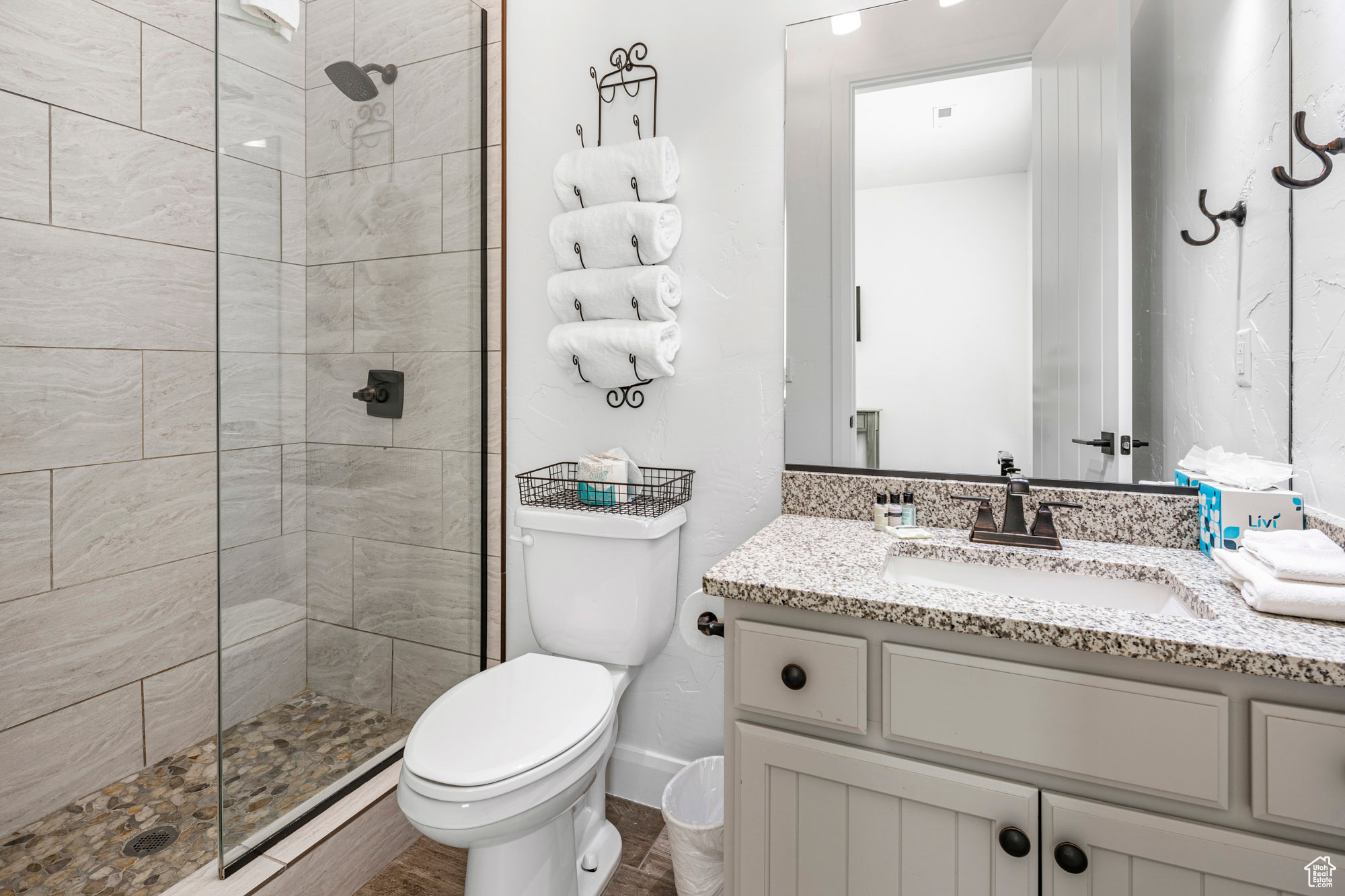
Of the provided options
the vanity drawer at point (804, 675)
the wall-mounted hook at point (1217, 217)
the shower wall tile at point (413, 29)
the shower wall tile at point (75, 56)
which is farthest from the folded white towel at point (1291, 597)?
the shower wall tile at point (75, 56)

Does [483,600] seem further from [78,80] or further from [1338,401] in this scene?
[1338,401]

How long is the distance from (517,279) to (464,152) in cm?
38

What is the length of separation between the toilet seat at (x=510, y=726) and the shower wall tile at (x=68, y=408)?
114cm

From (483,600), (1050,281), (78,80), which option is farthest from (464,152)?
(1050,281)

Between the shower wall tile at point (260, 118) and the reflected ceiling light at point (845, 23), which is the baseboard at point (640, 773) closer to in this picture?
the shower wall tile at point (260, 118)

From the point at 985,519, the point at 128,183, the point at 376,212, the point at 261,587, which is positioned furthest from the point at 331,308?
the point at 985,519

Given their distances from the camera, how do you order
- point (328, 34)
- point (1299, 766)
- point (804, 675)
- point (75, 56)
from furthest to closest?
1. point (75, 56)
2. point (328, 34)
3. point (804, 675)
4. point (1299, 766)

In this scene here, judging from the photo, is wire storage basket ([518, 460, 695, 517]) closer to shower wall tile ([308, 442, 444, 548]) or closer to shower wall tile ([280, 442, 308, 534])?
shower wall tile ([308, 442, 444, 548])

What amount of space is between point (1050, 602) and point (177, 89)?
7.79ft

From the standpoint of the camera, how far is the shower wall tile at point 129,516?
5.00 feet

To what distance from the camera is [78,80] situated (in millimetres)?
1505

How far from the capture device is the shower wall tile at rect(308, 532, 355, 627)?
4.66 feet

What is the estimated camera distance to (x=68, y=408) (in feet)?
4.99

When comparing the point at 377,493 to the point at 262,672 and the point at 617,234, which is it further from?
the point at 617,234
